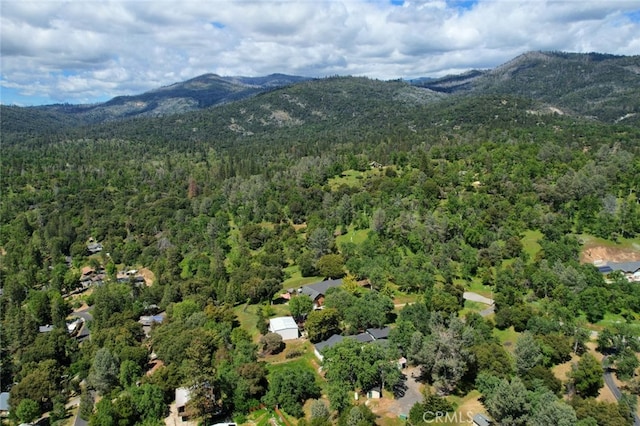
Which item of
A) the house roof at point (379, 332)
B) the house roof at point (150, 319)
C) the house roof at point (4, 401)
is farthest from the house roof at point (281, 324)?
the house roof at point (4, 401)

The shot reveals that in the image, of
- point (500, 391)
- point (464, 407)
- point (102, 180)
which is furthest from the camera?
point (102, 180)

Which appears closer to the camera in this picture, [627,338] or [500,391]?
[500,391]

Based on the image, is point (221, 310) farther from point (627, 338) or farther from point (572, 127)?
point (572, 127)

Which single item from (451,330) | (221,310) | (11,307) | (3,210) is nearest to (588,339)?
(451,330)

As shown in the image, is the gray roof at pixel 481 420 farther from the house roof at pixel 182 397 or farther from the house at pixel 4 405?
the house at pixel 4 405

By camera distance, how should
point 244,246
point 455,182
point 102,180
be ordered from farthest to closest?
point 102,180
point 455,182
point 244,246

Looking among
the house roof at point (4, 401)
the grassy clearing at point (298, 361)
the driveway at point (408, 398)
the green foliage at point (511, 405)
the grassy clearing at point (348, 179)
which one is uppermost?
the grassy clearing at point (348, 179)

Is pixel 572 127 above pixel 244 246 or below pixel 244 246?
above

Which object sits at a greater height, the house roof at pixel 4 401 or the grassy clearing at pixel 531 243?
the grassy clearing at pixel 531 243
